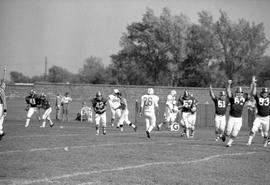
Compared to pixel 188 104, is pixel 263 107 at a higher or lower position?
lower

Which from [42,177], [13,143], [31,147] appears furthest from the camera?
[13,143]

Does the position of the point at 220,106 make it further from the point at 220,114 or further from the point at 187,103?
the point at 187,103

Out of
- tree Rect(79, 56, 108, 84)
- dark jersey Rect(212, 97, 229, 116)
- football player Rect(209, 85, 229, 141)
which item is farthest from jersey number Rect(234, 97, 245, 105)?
tree Rect(79, 56, 108, 84)

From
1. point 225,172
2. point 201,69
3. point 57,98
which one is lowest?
point 225,172

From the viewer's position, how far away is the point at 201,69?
72562mm

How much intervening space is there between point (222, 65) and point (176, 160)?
6055 cm

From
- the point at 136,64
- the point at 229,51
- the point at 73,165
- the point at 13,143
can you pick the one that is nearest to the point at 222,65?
the point at 229,51

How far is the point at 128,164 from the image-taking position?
12836mm

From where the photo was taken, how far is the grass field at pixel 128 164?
416 inches

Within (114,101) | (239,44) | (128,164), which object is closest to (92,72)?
(239,44)

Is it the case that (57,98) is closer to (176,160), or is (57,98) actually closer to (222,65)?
(176,160)

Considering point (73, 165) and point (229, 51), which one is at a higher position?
point (229, 51)

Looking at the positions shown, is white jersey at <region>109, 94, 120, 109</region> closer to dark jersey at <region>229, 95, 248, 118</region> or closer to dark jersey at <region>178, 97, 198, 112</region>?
dark jersey at <region>178, 97, 198, 112</region>

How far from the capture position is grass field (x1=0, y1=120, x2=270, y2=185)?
1056 centimetres
